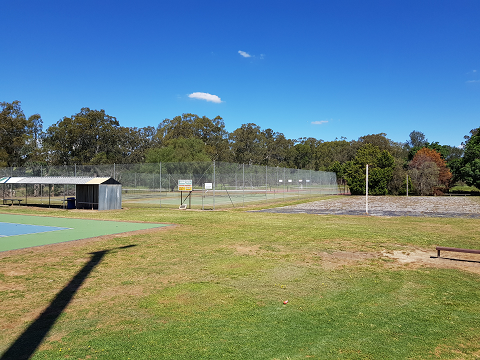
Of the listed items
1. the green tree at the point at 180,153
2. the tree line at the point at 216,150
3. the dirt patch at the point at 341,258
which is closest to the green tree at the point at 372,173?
the tree line at the point at 216,150

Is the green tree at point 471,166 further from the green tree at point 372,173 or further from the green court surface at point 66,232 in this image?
the green court surface at point 66,232

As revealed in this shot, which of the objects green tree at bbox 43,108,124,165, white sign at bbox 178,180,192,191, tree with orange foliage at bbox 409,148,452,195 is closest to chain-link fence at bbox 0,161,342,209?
white sign at bbox 178,180,192,191

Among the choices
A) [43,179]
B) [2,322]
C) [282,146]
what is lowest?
[2,322]

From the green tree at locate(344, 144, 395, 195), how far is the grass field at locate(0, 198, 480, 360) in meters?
40.8

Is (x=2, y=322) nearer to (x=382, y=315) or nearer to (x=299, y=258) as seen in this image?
(x=382, y=315)

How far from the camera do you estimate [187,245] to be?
37.5ft

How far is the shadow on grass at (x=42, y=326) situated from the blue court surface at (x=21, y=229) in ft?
27.4

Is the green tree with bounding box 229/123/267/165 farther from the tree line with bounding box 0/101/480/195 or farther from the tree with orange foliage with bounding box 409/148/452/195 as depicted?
the tree with orange foliage with bounding box 409/148/452/195

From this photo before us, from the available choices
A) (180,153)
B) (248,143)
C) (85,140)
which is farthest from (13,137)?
(248,143)

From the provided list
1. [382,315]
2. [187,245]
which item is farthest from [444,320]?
[187,245]

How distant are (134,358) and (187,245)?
725 centimetres

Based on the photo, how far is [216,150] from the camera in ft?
293

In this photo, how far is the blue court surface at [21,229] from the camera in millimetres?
14484

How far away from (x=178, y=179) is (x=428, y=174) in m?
36.7
